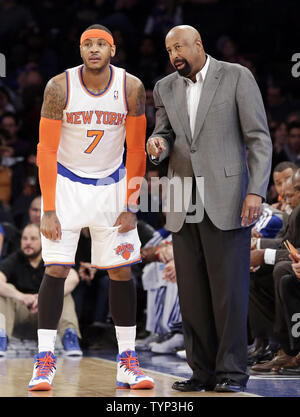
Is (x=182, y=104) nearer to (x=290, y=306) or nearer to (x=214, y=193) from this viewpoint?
(x=214, y=193)

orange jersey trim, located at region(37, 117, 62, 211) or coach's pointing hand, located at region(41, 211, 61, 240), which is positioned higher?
orange jersey trim, located at region(37, 117, 62, 211)

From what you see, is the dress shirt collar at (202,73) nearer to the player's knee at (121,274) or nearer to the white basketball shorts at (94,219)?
the white basketball shorts at (94,219)

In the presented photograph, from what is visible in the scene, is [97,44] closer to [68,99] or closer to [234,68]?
[68,99]

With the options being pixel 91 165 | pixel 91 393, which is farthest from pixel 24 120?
pixel 91 393

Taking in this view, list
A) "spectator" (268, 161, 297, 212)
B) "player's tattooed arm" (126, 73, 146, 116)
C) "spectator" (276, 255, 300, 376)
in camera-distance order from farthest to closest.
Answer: "spectator" (268, 161, 297, 212) < "spectator" (276, 255, 300, 376) < "player's tattooed arm" (126, 73, 146, 116)

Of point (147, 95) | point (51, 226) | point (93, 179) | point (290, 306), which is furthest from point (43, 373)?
point (147, 95)

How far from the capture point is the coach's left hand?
3660 mm

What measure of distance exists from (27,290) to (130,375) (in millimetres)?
2343

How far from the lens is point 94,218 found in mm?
3650

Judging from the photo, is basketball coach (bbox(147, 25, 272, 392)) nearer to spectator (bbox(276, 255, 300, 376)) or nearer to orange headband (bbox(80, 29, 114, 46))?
orange headband (bbox(80, 29, 114, 46))

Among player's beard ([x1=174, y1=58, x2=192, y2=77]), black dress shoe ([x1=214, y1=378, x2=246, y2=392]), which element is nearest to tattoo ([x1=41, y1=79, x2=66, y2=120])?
player's beard ([x1=174, y1=58, x2=192, y2=77])

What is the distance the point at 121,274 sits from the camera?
12.1 ft

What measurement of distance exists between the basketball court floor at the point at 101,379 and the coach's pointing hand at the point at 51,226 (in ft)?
2.36

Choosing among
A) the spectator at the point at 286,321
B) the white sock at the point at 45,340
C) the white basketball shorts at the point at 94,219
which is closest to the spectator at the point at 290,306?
the spectator at the point at 286,321
